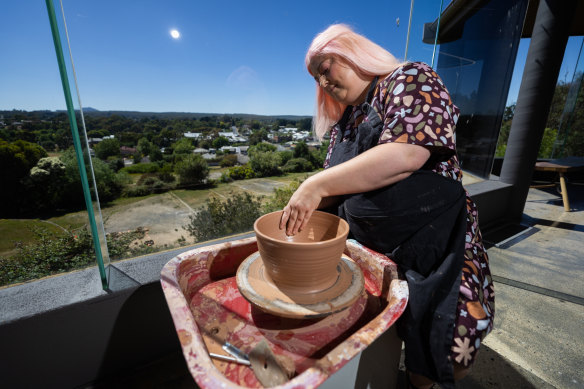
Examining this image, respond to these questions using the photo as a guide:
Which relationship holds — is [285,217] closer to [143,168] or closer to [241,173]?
[143,168]

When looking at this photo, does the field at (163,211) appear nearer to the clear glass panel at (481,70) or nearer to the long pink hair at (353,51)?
the long pink hair at (353,51)

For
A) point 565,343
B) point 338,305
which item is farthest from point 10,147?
point 565,343

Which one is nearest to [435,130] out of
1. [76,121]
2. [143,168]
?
[76,121]

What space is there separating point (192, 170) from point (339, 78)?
3121 millimetres

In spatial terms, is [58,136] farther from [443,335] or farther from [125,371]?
[443,335]

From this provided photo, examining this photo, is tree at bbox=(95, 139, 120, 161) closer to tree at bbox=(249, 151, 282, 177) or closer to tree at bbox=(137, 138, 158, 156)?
tree at bbox=(137, 138, 158, 156)

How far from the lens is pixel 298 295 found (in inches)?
28.3

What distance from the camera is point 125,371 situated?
129 cm

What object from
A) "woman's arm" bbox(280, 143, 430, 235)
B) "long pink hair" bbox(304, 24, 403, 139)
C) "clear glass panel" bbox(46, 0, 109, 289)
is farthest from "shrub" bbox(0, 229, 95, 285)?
"long pink hair" bbox(304, 24, 403, 139)

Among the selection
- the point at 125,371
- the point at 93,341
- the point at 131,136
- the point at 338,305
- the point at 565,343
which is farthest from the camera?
the point at 131,136

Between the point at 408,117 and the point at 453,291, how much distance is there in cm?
55

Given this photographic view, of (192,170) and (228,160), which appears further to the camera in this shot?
(228,160)

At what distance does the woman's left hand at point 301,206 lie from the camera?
78cm

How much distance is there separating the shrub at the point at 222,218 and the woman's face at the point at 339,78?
2017 millimetres
